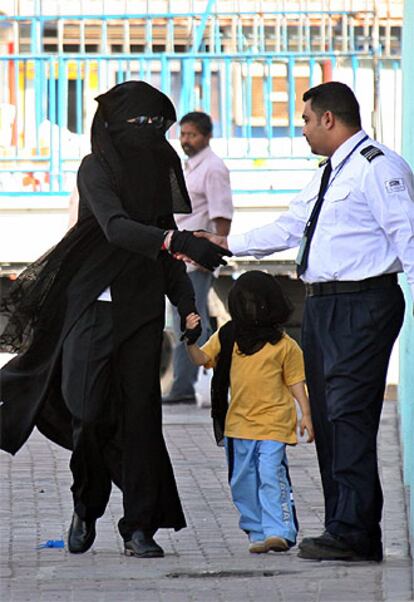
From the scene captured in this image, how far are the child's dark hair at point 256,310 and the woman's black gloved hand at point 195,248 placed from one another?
407mm

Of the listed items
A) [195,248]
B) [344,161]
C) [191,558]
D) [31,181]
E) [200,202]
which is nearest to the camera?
[195,248]

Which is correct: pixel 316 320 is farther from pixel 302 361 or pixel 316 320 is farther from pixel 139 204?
pixel 139 204

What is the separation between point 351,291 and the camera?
6.70 m

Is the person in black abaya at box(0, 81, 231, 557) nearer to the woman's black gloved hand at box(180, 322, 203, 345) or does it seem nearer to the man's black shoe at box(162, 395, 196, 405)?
the woman's black gloved hand at box(180, 322, 203, 345)

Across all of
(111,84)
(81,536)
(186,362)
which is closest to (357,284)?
(81,536)

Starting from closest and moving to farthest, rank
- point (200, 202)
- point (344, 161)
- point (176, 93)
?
point (344, 161) → point (200, 202) → point (176, 93)

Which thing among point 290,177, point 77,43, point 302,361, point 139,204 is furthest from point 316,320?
point 77,43

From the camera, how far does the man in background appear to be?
12.2 m

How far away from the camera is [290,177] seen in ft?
51.3

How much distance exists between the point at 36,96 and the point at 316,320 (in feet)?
30.6

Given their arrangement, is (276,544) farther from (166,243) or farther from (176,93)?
(176,93)

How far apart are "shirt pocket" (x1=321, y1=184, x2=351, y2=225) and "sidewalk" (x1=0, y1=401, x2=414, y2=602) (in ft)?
4.34

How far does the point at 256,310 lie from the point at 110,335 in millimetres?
620

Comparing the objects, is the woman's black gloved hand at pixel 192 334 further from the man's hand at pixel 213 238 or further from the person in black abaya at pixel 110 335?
the man's hand at pixel 213 238
